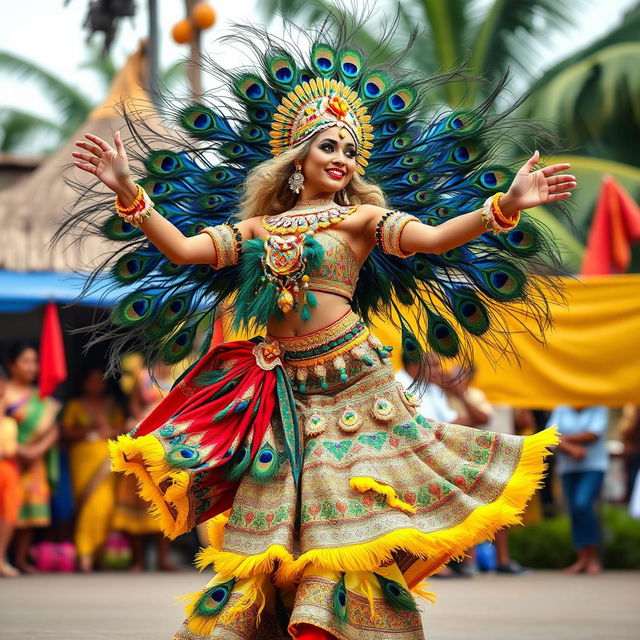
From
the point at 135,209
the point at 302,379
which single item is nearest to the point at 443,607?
the point at 302,379

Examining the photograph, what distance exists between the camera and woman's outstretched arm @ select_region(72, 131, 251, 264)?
15.7 ft

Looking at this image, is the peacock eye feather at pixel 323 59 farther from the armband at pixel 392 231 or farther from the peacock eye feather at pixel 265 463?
the peacock eye feather at pixel 265 463

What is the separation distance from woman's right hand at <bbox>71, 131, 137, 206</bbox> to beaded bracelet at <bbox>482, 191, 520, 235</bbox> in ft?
4.48

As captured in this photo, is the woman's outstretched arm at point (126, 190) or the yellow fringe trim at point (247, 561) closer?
the yellow fringe trim at point (247, 561)

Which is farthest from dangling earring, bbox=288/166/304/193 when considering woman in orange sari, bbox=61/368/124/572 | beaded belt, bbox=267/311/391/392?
woman in orange sari, bbox=61/368/124/572

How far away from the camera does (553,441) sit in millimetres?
4871

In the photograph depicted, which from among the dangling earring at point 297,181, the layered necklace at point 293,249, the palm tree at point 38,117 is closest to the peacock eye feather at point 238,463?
the layered necklace at point 293,249

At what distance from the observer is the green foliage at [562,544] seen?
1304cm

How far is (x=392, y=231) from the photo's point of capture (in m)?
5.03

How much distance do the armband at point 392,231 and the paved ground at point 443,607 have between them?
2.19 m

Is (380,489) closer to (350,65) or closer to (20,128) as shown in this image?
(350,65)

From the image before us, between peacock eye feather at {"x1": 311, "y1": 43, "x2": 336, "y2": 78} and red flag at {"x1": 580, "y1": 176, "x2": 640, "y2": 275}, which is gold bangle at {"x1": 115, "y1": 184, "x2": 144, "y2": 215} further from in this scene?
red flag at {"x1": 580, "y1": 176, "x2": 640, "y2": 275}

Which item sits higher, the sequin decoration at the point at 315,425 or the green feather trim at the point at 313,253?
the green feather trim at the point at 313,253

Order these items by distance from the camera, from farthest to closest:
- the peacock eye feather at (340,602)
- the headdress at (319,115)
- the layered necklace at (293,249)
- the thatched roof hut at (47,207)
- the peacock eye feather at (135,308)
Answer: the thatched roof hut at (47,207)
the peacock eye feather at (135,308)
the headdress at (319,115)
the layered necklace at (293,249)
the peacock eye feather at (340,602)
